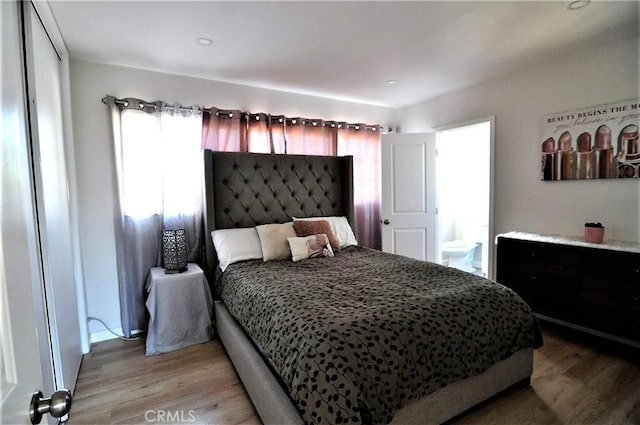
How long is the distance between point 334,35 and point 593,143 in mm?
2424

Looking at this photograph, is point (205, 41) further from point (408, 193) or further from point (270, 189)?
point (408, 193)

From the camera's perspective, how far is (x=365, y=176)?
4133 mm

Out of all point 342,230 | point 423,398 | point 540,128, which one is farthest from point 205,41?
point 540,128

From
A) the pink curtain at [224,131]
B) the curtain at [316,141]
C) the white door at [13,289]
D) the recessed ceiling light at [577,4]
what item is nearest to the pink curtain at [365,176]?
the curtain at [316,141]

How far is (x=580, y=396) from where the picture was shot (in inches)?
75.5

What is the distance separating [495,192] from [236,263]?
2.85 meters

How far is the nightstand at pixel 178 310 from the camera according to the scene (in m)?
2.53

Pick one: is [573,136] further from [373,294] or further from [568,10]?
[373,294]

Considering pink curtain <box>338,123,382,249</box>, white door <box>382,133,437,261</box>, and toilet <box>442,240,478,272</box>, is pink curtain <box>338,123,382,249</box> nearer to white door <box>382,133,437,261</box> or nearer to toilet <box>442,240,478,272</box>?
white door <box>382,133,437,261</box>

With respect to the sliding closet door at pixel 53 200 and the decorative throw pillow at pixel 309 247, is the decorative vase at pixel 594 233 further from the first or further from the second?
the sliding closet door at pixel 53 200

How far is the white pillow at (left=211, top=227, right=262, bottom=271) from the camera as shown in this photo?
2729mm

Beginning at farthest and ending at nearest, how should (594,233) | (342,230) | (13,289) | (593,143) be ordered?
(342,230) → (593,143) → (594,233) → (13,289)

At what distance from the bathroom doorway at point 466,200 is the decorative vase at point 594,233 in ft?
6.03

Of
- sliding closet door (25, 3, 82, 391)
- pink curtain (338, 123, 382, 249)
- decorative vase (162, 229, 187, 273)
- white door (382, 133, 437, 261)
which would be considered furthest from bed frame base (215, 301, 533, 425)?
pink curtain (338, 123, 382, 249)
